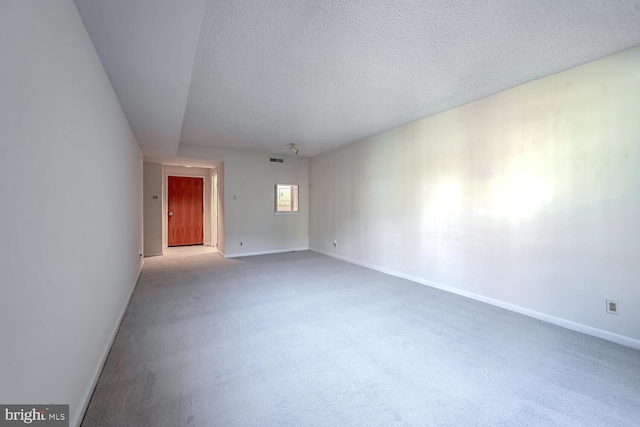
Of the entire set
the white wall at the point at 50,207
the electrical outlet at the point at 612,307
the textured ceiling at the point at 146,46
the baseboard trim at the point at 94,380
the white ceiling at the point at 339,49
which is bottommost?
the baseboard trim at the point at 94,380

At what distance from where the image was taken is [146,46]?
1.85m

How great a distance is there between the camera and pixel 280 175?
6879 mm

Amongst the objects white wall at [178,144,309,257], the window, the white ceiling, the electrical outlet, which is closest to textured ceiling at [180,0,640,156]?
the white ceiling

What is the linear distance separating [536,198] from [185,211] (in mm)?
8574

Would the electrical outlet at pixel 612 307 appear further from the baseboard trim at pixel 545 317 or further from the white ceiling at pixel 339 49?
the white ceiling at pixel 339 49

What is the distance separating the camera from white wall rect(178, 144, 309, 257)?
6.14 metres

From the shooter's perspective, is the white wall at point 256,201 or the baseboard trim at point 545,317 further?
the white wall at point 256,201

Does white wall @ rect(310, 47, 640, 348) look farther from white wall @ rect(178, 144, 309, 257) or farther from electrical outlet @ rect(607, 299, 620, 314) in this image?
white wall @ rect(178, 144, 309, 257)

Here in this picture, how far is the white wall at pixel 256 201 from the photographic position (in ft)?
20.1

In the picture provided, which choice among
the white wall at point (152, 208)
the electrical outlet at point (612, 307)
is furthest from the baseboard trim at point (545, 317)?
the white wall at point (152, 208)

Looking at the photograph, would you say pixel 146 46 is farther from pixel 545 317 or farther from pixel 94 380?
pixel 545 317

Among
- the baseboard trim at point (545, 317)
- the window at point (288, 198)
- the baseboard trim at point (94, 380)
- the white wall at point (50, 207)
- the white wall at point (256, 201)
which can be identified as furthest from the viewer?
the window at point (288, 198)

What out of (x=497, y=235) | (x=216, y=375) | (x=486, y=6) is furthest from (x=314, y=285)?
(x=486, y=6)

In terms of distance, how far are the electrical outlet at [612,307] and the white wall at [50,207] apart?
4.06 metres
